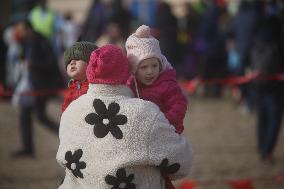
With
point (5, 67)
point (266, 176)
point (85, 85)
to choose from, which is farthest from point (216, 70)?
point (85, 85)

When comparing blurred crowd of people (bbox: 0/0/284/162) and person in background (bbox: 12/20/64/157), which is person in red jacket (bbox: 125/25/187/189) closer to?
blurred crowd of people (bbox: 0/0/284/162)

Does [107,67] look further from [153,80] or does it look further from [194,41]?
[194,41]

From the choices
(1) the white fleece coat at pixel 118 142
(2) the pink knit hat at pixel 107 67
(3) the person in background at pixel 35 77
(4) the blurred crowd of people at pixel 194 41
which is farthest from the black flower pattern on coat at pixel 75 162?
(3) the person in background at pixel 35 77

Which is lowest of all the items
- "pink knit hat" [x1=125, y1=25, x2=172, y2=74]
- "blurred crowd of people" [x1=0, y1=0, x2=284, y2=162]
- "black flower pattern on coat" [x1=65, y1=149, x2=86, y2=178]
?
"black flower pattern on coat" [x1=65, y1=149, x2=86, y2=178]

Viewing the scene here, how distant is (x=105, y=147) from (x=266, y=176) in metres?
4.78

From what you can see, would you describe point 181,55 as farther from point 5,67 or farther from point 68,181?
point 68,181

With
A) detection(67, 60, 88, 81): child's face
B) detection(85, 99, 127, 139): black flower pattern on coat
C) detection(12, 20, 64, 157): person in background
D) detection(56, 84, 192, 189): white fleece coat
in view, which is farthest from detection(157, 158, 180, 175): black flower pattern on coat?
detection(12, 20, 64, 157): person in background

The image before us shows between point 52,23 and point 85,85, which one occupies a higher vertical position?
point 52,23

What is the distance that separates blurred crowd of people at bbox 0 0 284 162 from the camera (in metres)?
9.75

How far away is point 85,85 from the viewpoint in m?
4.81

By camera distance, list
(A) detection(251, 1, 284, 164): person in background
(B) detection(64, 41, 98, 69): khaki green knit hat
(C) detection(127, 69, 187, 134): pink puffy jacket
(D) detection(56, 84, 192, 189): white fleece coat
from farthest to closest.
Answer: (A) detection(251, 1, 284, 164): person in background, (B) detection(64, 41, 98, 69): khaki green knit hat, (C) detection(127, 69, 187, 134): pink puffy jacket, (D) detection(56, 84, 192, 189): white fleece coat

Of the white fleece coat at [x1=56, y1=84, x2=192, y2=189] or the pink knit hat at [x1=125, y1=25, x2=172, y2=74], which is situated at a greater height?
the pink knit hat at [x1=125, y1=25, x2=172, y2=74]

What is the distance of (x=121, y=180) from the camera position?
4.45 metres

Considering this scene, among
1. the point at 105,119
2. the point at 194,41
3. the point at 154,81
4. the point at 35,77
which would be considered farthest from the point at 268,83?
the point at 194,41
